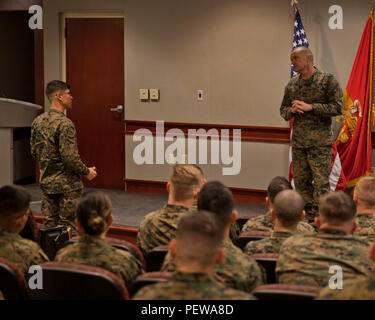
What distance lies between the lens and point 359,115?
646 cm

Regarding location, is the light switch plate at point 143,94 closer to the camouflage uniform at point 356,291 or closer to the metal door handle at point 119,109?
the metal door handle at point 119,109

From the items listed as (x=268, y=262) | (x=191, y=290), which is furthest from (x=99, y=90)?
(x=191, y=290)

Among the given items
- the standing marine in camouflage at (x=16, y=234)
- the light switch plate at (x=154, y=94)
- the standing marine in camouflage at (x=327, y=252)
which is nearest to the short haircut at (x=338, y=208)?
the standing marine in camouflage at (x=327, y=252)

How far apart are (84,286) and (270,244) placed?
104 centimetres

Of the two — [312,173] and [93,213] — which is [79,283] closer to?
[93,213]

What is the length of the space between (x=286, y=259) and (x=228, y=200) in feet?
1.57

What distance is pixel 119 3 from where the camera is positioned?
7.69 meters

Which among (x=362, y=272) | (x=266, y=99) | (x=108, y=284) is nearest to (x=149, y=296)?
(x=108, y=284)

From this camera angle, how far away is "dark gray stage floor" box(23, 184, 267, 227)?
21.0 ft

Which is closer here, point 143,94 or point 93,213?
point 93,213

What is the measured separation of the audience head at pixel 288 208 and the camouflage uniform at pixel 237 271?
20.7 inches

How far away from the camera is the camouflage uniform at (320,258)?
270cm

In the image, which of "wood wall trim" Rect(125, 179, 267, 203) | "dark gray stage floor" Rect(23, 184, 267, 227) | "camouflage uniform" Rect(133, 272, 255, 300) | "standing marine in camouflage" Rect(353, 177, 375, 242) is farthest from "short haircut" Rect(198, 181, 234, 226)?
"wood wall trim" Rect(125, 179, 267, 203)

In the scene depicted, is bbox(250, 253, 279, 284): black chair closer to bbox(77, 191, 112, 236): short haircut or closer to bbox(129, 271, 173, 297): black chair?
bbox(129, 271, 173, 297): black chair
